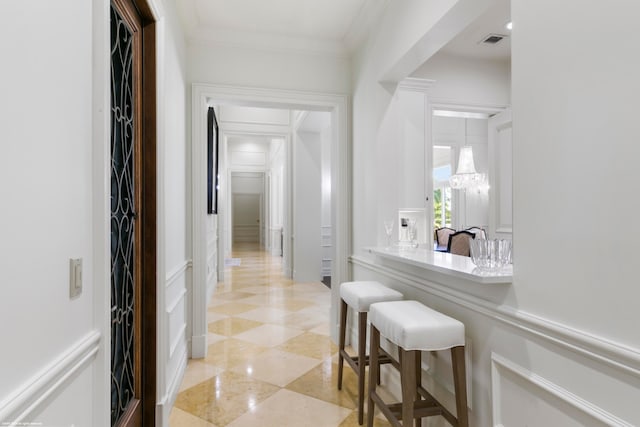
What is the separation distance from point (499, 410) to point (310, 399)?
4.09ft

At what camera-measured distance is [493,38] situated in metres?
3.26

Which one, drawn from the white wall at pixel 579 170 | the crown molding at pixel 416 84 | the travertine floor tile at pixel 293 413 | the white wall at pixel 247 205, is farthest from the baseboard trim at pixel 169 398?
the white wall at pixel 247 205

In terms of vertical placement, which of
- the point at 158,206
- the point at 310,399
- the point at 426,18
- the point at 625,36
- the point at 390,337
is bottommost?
the point at 310,399

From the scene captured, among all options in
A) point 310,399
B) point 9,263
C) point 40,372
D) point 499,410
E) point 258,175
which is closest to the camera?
point 9,263

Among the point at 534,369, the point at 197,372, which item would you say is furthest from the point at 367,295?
the point at 197,372

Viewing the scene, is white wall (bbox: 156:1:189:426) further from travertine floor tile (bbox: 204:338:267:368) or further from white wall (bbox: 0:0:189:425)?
white wall (bbox: 0:0:189:425)

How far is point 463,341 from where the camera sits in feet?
5.01

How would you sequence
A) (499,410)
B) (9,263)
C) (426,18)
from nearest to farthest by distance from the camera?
(9,263)
(499,410)
(426,18)

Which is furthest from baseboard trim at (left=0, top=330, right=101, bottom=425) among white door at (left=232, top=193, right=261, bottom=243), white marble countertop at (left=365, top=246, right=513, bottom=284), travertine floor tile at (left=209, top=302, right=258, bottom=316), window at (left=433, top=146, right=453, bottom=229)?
white door at (left=232, top=193, right=261, bottom=243)

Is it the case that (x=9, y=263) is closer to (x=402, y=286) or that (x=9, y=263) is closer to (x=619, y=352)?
(x=619, y=352)

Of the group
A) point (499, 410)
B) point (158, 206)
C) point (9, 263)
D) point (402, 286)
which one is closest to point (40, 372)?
point (9, 263)

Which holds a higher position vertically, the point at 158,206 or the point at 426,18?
the point at 426,18

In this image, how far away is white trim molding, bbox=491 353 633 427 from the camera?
100 cm

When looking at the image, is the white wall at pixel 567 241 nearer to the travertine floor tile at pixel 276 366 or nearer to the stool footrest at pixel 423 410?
the stool footrest at pixel 423 410
